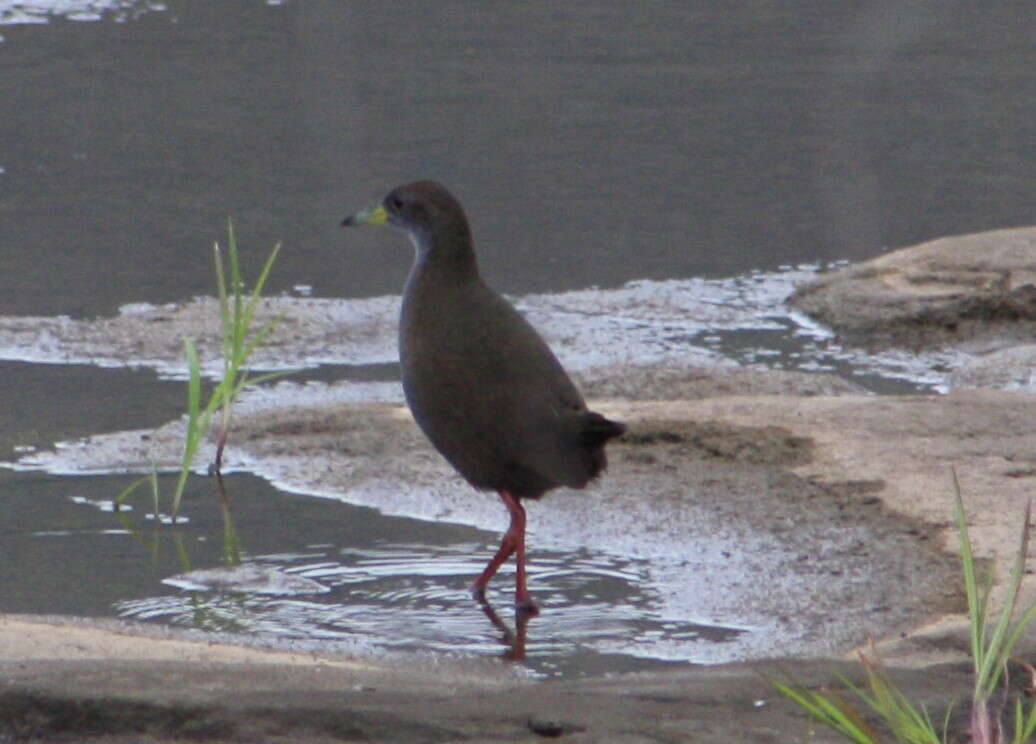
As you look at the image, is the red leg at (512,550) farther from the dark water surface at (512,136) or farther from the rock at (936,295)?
the dark water surface at (512,136)

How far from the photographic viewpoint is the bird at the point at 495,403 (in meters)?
5.53

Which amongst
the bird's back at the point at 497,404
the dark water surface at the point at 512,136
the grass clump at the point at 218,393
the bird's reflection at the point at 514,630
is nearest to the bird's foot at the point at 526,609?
the bird's reflection at the point at 514,630

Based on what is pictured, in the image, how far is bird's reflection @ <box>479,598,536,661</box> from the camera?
5.25m

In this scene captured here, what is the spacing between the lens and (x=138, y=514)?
6469 millimetres

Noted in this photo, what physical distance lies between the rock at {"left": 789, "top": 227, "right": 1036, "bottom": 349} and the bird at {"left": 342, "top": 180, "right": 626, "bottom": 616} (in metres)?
4.02

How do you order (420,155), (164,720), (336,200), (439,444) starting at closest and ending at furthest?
(164,720) → (439,444) → (336,200) → (420,155)

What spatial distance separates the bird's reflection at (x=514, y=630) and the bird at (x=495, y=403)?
22 mm

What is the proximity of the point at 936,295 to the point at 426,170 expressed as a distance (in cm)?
406

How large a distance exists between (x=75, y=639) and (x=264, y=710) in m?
1.39

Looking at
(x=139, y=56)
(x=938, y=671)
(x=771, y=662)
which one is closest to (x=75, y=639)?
(x=771, y=662)

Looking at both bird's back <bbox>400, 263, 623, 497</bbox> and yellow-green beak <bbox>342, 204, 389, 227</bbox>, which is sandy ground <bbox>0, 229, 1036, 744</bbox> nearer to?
bird's back <bbox>400, 263, 623, 497</bbox>

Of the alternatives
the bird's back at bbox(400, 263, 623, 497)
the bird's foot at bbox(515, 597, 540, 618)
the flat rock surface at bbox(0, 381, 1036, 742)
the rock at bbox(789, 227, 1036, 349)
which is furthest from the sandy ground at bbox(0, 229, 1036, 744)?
the bird's back at bbox(400, 263, 623, 497)

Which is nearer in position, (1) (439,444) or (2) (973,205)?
(1) (439,444)

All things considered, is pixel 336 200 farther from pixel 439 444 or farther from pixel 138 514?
pixel 439 444
